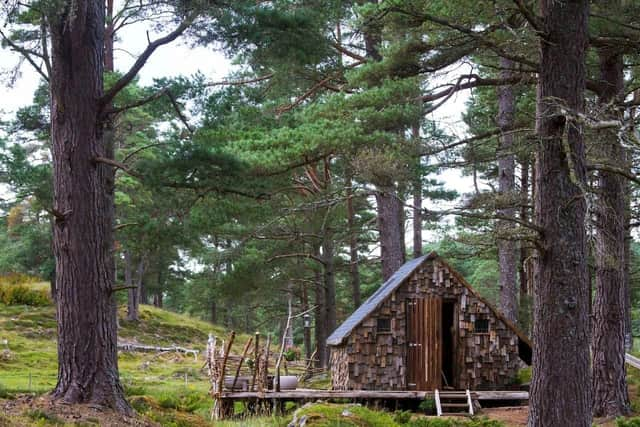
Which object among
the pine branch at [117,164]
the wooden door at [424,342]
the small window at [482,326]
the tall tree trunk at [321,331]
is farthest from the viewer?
the tall tree trunk at [321,331]

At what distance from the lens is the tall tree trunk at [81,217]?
9.08 meters

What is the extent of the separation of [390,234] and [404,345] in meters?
3.65

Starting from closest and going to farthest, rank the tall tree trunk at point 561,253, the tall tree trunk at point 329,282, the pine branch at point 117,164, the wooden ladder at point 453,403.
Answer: the tall tree trunk at point 561,253
the pine branch at point 117,164
the wooden ladder at point 453,403
the tall tree trunk at point 329,282

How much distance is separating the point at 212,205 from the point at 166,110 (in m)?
2.57

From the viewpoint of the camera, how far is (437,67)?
12617 mm

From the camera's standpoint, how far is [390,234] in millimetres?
18016

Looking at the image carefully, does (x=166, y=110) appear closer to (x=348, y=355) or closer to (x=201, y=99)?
(x=201, y=99)

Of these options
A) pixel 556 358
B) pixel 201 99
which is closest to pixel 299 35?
pixel 201 99

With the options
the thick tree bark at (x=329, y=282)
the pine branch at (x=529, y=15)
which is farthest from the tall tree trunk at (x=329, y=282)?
the pine branch at (x=529, y=15)

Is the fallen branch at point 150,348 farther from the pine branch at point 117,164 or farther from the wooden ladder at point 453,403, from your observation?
the pine branch at point 117,164

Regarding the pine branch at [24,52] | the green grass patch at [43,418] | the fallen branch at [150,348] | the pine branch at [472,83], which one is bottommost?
the green grass patch at [43,418]

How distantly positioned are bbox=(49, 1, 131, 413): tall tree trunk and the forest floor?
0.49m

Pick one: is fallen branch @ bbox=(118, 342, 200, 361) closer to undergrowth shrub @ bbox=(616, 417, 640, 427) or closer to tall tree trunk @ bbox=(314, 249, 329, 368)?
tall tree trunk @ bbox=(314, 249, 329, 368)

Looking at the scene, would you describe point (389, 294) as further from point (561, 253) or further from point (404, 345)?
point (561, 253)
